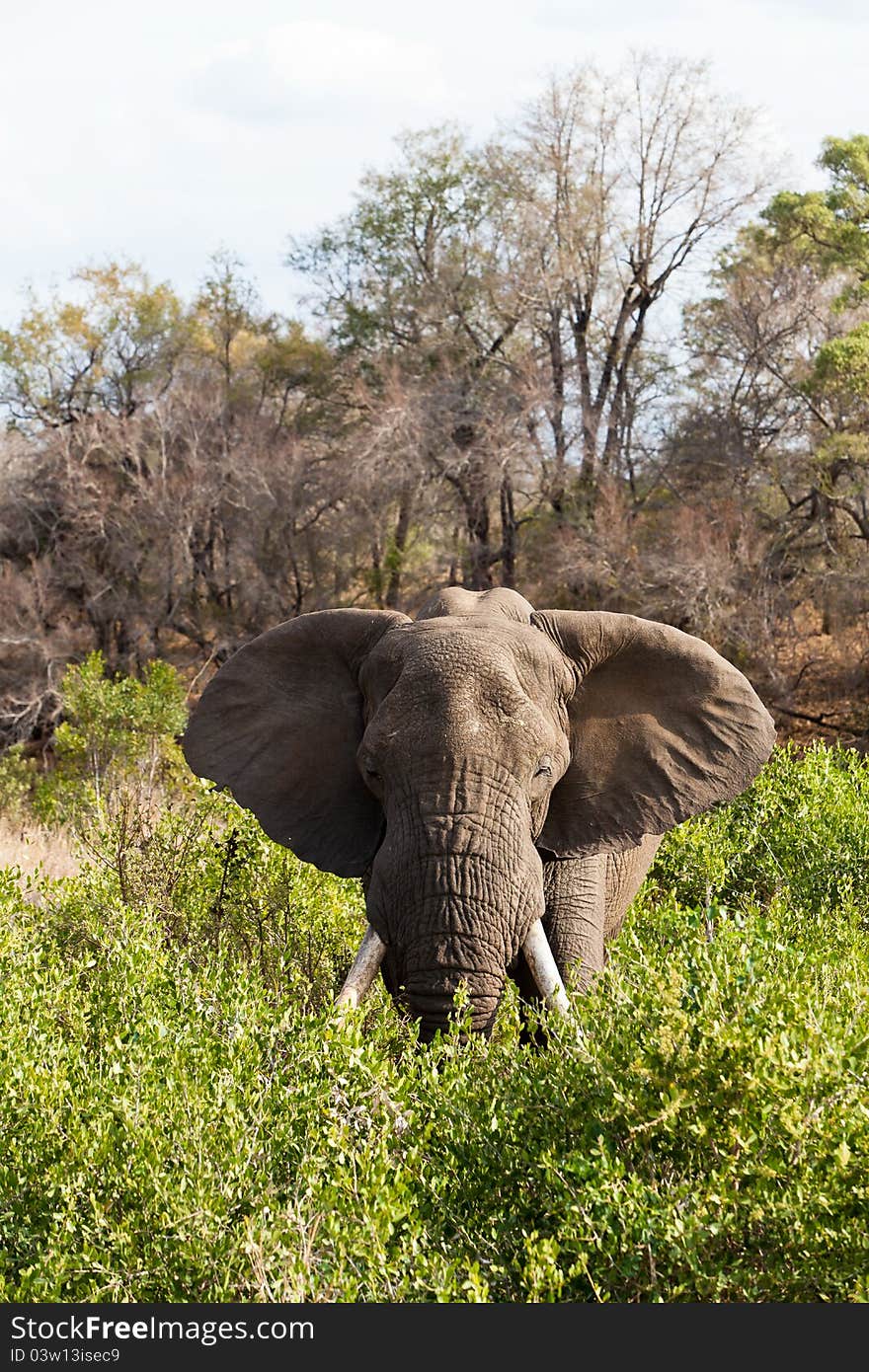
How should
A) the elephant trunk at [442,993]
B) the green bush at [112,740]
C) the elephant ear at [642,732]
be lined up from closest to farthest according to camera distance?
the elephant trunk at [442,993], the elephant ear at [642,732], the green bush at [112,740]

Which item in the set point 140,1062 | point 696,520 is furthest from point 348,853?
point 696,520

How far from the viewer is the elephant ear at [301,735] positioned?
6.13 m

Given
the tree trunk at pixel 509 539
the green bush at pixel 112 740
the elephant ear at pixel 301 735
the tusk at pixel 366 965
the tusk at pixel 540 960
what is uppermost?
the elephant ear at pixel 301 735

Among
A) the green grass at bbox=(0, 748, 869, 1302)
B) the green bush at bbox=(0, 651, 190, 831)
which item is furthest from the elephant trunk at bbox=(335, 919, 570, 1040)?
the green bush at bbox=(0, 651, 190, 831)

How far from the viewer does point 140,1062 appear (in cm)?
456

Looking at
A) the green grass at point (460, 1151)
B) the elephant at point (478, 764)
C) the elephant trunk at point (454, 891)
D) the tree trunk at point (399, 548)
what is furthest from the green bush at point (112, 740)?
the green grass at point (460, 1151)

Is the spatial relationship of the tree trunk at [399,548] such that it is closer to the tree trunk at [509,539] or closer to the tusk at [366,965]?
the tree trunk at [509,539]

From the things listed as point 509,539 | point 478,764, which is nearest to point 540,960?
point 478,764

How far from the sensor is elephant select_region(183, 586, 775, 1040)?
5.04m

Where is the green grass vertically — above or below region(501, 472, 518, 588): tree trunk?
above

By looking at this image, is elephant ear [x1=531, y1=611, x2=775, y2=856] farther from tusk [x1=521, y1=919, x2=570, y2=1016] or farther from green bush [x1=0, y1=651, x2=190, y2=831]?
green bush [x1=0, y1=651, x2=190, y2=831]

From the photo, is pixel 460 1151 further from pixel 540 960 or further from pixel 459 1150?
pixel 540 960

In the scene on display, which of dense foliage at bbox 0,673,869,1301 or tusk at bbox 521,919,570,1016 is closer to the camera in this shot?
dense foliage at bbox 0,673,869,1301

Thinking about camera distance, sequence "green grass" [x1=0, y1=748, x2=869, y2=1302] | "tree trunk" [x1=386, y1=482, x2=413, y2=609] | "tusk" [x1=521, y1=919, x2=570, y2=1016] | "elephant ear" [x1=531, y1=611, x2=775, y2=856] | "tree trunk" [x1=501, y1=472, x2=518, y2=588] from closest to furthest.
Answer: "green grass" [x1=0, y1=748, x2=869, y2=1302]
"tusk" [x1=521, y1=919, x2=570, y2=1016]
"elephant ear" [x1=531, y1=611, x2=775, y2=856]
"tree trunk" [x1=501, y1=472, x2=518, y2=588]
"tree trunk" [x1=386, y1=482, x2=413, y2=609]
